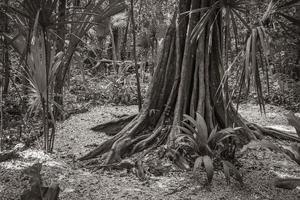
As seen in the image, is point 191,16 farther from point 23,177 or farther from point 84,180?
point 23,177

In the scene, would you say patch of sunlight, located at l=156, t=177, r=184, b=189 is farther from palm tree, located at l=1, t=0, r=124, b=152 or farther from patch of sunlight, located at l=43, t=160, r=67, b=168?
palm tree, located at l=1, t=0, r=124, b=152

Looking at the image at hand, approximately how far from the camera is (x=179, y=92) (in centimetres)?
461

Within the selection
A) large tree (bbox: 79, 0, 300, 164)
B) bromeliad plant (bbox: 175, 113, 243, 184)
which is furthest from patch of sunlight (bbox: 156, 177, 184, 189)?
large tree (bbox: 79, 0, 300, 164)

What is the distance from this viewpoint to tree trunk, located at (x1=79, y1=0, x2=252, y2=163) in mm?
4480

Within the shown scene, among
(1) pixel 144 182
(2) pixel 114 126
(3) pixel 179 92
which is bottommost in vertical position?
(1) pixel 144 182

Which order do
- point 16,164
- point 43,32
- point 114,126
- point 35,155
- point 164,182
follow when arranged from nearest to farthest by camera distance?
1. point 43,32
2. point 164,182
3. point 16,164
4. point 35,155
5. point 114,126

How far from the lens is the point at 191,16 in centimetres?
462

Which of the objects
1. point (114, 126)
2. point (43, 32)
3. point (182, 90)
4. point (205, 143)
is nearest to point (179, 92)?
point (182, 90)

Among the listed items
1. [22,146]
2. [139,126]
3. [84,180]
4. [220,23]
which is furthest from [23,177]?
[220,23]

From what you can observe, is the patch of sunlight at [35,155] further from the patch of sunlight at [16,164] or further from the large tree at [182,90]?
the large tree at [182,90]

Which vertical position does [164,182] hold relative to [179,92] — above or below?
below

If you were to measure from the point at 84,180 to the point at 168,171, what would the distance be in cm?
91

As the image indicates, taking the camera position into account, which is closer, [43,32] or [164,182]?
[43,32]

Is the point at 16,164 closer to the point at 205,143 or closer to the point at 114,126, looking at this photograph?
the point at 114,126
